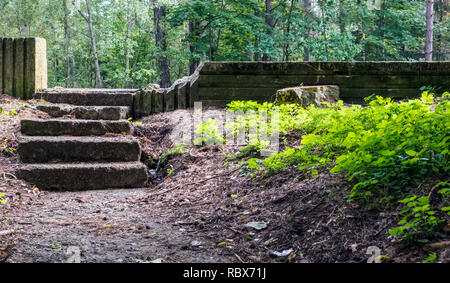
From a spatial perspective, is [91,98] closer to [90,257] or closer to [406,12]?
[90,257]

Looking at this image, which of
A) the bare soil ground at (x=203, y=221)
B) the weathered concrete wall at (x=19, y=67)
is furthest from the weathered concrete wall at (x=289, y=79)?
the weathered concrete wall at (x=19, y=67)

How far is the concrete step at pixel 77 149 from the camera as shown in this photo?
187 inches

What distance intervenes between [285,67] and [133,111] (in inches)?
119

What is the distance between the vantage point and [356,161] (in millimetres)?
2551

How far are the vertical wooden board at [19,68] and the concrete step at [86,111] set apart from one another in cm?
132

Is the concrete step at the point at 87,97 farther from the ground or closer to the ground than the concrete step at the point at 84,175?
farther from the ground

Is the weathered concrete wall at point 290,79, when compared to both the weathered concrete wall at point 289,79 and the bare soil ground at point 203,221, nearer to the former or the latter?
the weathered concrete wall at point 289,79

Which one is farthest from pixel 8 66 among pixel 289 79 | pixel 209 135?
pixel 289 79

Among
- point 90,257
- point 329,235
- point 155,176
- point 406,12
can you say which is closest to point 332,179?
point 329,235

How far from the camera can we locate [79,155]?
4875 millimetres

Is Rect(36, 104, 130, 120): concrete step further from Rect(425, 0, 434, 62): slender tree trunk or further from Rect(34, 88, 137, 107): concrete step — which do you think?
Rect(425, 0, 434, 62): slender tree trunk

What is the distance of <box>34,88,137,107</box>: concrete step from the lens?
7.06 metres

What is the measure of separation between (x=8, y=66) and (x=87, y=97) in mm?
1768

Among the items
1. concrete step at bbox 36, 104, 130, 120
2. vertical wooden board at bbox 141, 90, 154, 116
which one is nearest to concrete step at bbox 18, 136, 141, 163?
concrete step at bbox 36, 104, 130, 120
